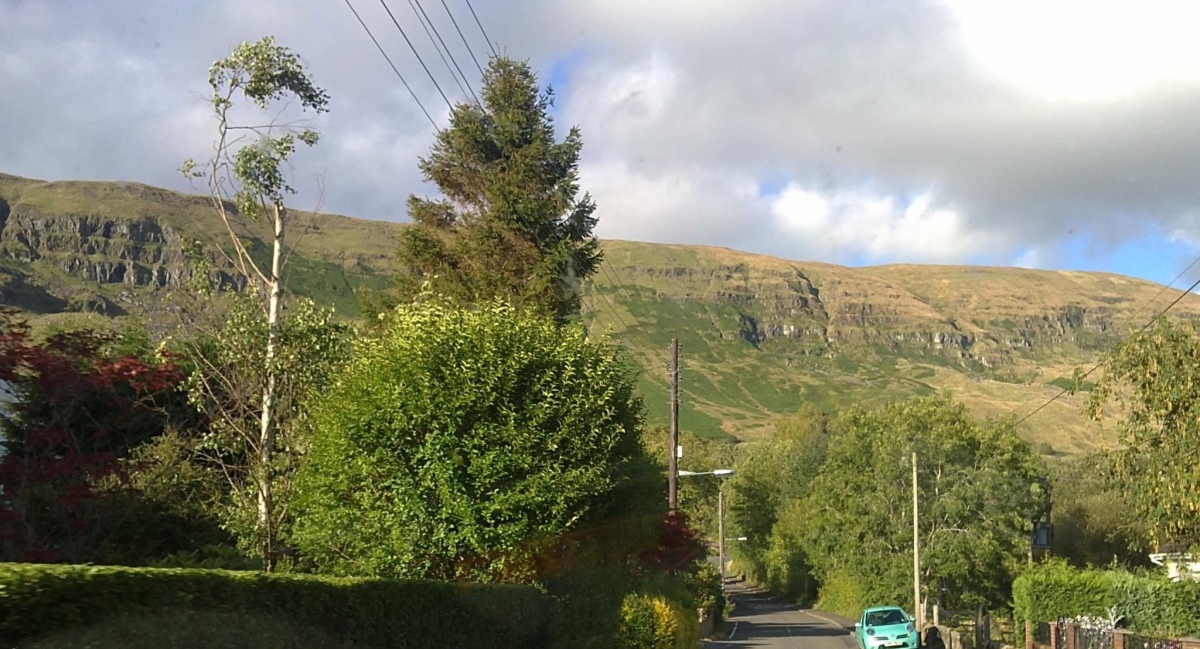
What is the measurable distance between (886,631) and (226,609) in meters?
25.9

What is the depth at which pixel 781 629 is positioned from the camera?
49656 mm

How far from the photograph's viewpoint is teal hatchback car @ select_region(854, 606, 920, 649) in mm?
29391

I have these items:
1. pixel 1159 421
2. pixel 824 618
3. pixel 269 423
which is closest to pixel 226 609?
pixel 269 423

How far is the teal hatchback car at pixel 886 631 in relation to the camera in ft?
96.4

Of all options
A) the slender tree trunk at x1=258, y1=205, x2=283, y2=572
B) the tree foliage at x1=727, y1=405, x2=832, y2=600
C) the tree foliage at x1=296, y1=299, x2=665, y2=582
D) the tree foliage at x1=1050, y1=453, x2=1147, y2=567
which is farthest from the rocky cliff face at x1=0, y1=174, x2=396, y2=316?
the tree foliage at x1=296, y1=299, x2=665, y2=582

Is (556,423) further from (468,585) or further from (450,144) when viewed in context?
(450,144)

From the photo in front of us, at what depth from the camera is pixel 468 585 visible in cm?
1391

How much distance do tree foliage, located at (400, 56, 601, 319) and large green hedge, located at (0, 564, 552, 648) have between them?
1935cm

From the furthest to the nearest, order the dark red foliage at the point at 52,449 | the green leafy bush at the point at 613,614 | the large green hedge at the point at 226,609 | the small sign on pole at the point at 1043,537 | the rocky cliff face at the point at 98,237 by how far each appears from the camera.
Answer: the rocky cliff face at the point at 98,237
the small sign on pole at the point at 1043,537
the green leafy bush at the point at 613,614
the dark red foliage at the point at 52,449
the large green hedge at the point at 226,609

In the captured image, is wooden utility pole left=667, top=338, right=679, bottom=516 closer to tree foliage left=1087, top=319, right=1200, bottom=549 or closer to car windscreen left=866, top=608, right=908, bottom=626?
car windscreen left=866, top=608, right=908, bottom=626

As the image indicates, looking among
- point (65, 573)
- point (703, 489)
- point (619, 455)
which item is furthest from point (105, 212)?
point (65, 573)

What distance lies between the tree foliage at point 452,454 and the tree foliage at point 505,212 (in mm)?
14671

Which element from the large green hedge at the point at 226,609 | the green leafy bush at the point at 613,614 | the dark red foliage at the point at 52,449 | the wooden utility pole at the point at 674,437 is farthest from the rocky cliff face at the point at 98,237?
the large green hedge at the point at 226,609

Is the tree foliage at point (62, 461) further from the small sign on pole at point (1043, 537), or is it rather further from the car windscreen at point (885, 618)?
the small sign on pole at point (1043, 537)
